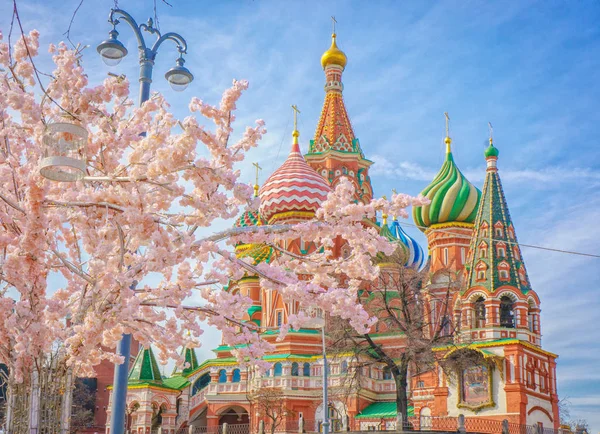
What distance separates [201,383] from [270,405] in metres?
8.36

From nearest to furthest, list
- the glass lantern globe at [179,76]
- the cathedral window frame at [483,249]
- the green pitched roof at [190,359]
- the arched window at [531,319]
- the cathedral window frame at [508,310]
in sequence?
the glass lantern globe at [179,76]
the cathedral window frame at [508,310]
the arched window at [531,319]
the cathedral window frame at [483,249]
the green pitched roof at [190,359]

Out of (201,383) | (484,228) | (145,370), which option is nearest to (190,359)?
(201,383)

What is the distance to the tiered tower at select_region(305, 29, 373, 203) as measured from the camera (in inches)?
1868

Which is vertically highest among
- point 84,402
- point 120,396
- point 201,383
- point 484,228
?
point 484,228

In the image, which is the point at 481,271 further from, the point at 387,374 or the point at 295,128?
the point at 295,128

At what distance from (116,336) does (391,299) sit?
31728 mm

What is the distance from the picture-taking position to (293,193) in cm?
4241

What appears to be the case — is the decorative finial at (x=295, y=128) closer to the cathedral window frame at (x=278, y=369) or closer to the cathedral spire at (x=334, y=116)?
the cathedral spire at (x=334, y=116)

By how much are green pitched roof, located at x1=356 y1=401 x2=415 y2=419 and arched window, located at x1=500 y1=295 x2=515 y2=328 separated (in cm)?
618

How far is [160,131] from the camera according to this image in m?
9.02

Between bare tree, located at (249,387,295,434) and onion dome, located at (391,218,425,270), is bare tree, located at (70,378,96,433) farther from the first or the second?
onion dome, located at (391,218,425,270)

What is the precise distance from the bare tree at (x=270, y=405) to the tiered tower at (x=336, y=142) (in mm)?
15303

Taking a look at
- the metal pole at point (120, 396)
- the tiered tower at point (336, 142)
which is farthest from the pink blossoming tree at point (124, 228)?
the tiered tower at point (336, 142)

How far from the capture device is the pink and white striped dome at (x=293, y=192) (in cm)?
4219
